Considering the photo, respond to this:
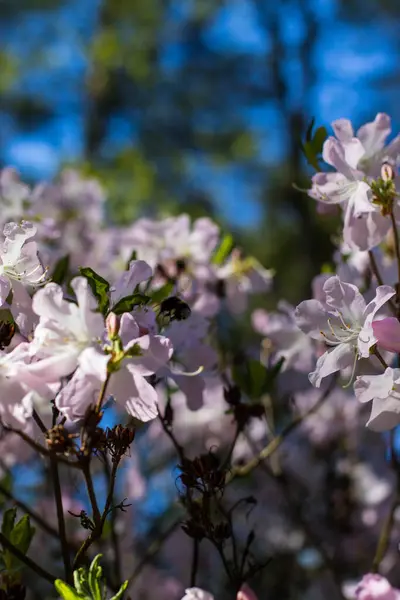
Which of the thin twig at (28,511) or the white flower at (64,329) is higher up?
the white flower at (64,329)

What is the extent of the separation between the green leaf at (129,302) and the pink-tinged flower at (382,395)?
0.21 m

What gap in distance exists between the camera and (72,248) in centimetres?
164

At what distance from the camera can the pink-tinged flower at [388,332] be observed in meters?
0.74

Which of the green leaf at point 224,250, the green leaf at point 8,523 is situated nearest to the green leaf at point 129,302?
the green leaf at point 8,523

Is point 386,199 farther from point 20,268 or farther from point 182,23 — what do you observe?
point 182,23

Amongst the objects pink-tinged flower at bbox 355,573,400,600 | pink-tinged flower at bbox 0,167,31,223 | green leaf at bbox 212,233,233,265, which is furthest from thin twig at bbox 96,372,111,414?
pink-tinged flower at bbox 0,167,31,223

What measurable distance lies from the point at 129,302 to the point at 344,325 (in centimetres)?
21

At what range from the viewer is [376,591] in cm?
79

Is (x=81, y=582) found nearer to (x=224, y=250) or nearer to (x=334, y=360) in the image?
(x=334, y=360)

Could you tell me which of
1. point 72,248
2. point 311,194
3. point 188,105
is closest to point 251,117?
point 188,105

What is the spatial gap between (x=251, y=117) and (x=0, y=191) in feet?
21.3

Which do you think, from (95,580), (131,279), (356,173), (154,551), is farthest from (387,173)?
(154,551)

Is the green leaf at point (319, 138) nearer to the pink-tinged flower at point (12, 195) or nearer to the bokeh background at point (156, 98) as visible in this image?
the pink-tinged flower at point (12, 195)

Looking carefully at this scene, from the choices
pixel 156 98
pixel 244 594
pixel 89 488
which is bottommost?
pixel 244 594
